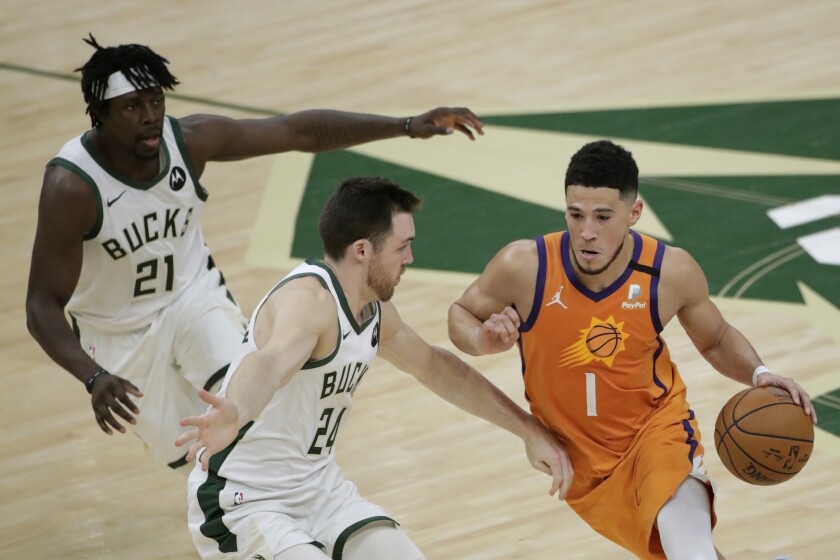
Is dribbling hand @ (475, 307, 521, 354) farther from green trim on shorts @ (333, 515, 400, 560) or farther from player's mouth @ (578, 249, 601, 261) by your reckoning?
green trim on shorts @ (333, 515, 400, 560)

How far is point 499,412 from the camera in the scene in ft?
18.2

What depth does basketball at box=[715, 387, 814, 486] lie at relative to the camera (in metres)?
5.18

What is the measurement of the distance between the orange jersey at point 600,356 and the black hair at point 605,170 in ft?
0.98

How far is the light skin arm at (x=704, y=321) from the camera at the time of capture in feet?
17.8

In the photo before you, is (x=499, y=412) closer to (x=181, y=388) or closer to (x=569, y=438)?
(x=569, y=438)

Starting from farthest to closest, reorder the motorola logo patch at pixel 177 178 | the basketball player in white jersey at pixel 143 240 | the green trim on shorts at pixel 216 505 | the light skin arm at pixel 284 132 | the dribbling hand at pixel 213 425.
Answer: the light skin arm at pixel 284 132, the motorola logo patch at pixel 177 178, the basketball player in white jersey at pixel 143 240, the green trim on shorts at pixel 216 505, the dribbling hand at pixel 213 425

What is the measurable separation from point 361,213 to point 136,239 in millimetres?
1492

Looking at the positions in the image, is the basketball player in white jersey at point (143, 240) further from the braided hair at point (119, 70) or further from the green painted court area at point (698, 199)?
the green painted court area at point (698, 199)

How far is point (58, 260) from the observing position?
590cm

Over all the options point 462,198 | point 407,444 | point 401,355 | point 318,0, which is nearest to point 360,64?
point 318,0

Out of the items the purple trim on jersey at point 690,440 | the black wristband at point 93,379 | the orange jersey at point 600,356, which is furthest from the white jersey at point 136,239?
the purple trim on jersey at point 690,440

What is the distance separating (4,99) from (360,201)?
8231 millimetres

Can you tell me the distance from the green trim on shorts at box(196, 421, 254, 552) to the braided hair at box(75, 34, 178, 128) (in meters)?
1.74

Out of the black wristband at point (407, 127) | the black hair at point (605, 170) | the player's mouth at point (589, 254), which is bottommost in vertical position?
the player's mouth at point (589, 254)
